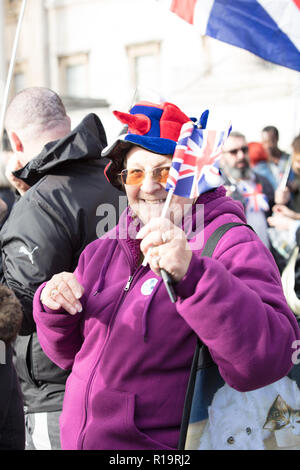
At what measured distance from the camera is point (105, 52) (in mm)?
19609

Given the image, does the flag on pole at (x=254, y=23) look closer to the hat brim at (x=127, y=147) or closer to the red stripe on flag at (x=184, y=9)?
the red stripe on flag at (x=184, y=9)

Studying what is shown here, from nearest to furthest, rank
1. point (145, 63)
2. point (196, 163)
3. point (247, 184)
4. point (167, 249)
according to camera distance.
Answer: point (167, 249) < point (196, 163) < point (247, 184) < point (145, 63)

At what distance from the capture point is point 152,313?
217 cm

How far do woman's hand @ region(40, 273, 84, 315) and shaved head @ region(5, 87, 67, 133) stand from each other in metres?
1.29

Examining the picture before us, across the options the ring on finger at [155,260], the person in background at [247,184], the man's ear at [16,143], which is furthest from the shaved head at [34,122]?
the person in background at [247,184]

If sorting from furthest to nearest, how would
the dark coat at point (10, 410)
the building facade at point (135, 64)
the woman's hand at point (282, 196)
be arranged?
the building facade at point (135, 64), the woman's hand at point (282, 196), the dark coat at point (10, 410)

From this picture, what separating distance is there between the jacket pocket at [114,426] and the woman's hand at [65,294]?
289mm

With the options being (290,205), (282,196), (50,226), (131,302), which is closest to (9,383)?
(131,302)

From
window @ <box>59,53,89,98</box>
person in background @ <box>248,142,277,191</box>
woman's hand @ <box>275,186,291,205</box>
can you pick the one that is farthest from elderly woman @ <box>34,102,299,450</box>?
window @ <box>59,53,89,98</box>

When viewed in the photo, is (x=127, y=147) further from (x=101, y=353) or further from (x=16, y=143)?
(x=16, y=143)

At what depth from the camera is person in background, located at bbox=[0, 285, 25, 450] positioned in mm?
2326

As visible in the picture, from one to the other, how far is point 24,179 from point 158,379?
1.48m

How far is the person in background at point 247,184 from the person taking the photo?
18.6 feet

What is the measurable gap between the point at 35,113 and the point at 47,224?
680 millimetres
